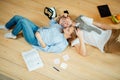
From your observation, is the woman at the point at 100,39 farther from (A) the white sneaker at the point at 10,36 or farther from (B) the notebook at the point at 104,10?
(A) the white sneaker at the point at 10,36

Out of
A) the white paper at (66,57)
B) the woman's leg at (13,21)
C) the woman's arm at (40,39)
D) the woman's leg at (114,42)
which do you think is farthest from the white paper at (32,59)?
the woman's leg at (114,42)

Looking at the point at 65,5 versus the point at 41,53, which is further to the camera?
the point at 65,5

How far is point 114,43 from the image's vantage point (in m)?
2.07

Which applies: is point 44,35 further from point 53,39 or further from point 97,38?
point 97,38

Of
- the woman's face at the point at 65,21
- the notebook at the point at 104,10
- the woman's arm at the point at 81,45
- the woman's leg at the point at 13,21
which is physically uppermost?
the notebook at the point at 104,10

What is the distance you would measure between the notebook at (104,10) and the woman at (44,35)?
68cm

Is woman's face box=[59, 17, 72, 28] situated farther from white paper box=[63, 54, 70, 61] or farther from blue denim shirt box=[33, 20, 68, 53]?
white paper box=[63, 54, 70, 61]

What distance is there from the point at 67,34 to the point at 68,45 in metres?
0.20

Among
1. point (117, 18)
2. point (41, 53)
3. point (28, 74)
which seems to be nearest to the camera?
point (28, 74)

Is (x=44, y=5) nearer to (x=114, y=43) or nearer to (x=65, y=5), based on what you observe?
(x=65, y=5)

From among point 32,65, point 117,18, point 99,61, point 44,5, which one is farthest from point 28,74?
point 117,18

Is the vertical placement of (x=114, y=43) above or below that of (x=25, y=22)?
below

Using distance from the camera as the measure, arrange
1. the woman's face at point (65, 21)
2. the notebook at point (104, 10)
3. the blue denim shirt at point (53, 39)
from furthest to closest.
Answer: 1. the notebook at point (104, 10)
2. the blue denim shirt at point (53, 39)
3. the woman's face at point (65, 21)

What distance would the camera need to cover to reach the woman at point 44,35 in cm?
213
